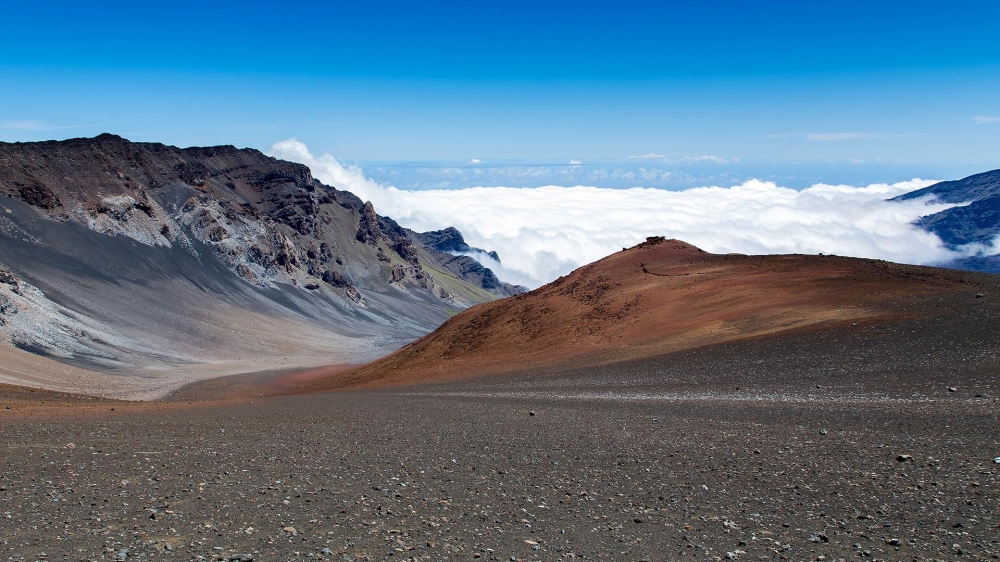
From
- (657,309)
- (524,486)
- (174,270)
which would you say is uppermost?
(174,270)

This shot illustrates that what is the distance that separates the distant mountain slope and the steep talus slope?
3441cm

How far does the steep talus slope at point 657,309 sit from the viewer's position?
2927 cm

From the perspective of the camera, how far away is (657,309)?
117ft

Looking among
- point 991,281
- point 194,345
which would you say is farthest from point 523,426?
point 194,345

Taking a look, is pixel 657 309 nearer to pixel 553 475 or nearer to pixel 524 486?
pixel 553 475

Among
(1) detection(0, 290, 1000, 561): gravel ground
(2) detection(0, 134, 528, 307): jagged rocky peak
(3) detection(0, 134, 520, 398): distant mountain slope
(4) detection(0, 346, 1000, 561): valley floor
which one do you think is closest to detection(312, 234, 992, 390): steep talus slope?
(1) detection(0, 290, 1000, 561): gravel ground

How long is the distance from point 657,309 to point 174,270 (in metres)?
95.7

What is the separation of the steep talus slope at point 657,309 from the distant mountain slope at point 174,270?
34.4 meters

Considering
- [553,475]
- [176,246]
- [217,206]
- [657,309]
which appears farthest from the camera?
[217,206]

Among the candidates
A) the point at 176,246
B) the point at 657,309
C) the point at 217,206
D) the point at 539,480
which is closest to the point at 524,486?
the point at 539,480

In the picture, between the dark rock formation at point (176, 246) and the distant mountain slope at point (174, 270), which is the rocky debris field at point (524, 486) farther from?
the dark rock formation at point (176, 246)

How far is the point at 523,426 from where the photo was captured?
17906 millimetres

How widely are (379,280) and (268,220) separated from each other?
122ft

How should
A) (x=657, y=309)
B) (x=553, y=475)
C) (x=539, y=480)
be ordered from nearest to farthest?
(x=539, y=480), (x=553, y=475), (x=657, y=309)
